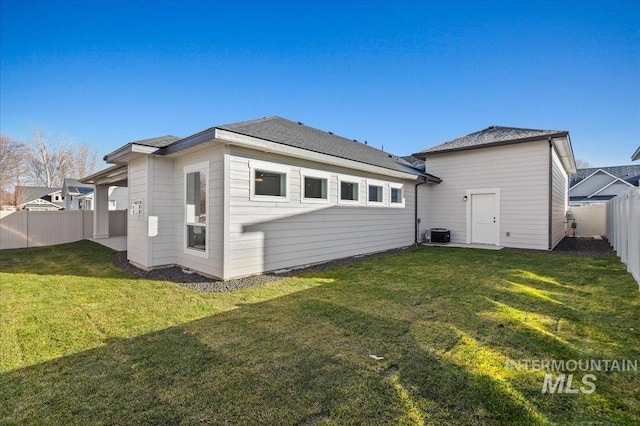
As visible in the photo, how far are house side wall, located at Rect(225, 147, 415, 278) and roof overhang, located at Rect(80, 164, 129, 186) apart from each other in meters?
5.25

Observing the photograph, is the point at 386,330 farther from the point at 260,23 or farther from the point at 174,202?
the point at 260,23

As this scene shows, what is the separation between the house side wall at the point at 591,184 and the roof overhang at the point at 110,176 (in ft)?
102

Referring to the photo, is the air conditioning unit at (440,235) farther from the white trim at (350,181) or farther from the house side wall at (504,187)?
the white trim at (350,181)

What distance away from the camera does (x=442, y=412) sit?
1.88 m

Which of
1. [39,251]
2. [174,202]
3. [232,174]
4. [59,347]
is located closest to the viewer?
[59,347]

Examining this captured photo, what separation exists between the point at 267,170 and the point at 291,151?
2.25ft

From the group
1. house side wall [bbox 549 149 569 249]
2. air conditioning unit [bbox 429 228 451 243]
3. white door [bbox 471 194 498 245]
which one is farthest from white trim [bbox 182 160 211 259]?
house side wall [bbox 549 149 569 249]

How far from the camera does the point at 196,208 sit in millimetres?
6258

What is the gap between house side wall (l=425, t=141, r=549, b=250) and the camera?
9.67 meters

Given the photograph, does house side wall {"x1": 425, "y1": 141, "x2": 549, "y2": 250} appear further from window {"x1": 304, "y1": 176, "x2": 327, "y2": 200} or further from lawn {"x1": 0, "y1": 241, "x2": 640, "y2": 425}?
window {"x1": 304, "y1": 176, "x2": 327, "y2": 200}

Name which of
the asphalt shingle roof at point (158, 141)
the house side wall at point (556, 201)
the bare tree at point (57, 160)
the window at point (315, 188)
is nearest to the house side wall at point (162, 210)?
the asphalt shingle roof at point (158, 141)

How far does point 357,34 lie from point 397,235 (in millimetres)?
7538

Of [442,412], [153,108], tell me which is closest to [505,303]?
[442,412]

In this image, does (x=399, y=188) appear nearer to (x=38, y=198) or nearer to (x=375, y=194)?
(x=375, y=194)
